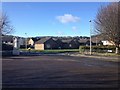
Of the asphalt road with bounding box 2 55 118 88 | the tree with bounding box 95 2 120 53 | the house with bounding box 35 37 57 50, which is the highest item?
the tree with bounding box 95 2 120 53

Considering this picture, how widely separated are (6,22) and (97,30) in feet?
71.6

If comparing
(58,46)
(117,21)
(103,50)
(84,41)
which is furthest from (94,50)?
(84,41)

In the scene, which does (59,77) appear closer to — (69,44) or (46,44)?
(46,44)

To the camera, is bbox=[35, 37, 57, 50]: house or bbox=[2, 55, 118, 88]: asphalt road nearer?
bbox=[2, 55, 118, 88]: asphalt road

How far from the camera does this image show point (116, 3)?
55.2 m

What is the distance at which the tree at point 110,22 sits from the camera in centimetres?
5384

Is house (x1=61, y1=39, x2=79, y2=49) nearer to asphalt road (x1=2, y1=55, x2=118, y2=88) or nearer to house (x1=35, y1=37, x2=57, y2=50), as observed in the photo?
house (x1=35, y1=37, x2=57, y2=50)

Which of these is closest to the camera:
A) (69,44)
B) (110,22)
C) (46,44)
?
(110,22)

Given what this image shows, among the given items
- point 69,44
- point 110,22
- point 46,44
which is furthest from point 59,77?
point 69,44

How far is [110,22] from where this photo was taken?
54.3 meters

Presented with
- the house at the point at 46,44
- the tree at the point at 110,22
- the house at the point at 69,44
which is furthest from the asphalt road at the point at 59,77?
the house at the point at 69,44

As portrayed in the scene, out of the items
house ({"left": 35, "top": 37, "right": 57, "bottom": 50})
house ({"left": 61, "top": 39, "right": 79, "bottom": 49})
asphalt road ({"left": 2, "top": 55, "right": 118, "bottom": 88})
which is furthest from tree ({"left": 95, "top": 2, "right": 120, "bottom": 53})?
house ({"left": 61, "top": 39, "right": 79, "bottom": 49})

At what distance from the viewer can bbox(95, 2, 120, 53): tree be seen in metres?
53.8

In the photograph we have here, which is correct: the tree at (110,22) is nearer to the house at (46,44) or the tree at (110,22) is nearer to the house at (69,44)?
the house at (46,44)
